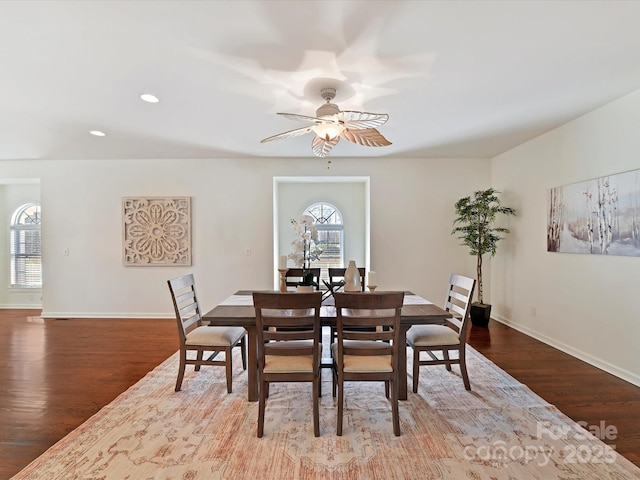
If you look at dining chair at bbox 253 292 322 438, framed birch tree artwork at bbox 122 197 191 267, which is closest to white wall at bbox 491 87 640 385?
dining chair at bbox 253 292 322 438

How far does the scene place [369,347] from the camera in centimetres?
200

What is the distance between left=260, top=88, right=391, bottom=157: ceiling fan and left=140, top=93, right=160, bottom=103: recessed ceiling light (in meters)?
1.25

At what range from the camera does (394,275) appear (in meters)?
4.89

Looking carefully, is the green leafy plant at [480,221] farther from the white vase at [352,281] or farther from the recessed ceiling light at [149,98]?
the recessed ceiling light at [149,98]

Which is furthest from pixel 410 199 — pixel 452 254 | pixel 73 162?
pixel 73 162

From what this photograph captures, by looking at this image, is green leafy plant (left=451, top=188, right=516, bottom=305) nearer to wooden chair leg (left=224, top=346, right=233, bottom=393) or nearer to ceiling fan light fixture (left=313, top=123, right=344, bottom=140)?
ceiling fan light fixture (left=313, top=123, right=344, bottom=140)

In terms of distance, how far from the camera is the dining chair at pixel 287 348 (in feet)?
6.07

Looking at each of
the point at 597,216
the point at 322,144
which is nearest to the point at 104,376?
the point at 322,144

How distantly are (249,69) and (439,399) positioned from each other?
295 cm

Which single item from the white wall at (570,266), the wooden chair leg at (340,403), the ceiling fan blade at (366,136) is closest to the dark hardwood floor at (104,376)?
the white wall at (570,266)

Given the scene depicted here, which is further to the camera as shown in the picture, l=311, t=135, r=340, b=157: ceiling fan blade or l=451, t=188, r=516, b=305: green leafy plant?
l=451, t=188, r=516, b=305: green leafy plant

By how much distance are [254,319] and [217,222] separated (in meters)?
3.04

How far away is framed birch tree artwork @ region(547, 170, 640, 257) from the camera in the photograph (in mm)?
2699

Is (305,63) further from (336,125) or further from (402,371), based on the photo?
(402,371)
